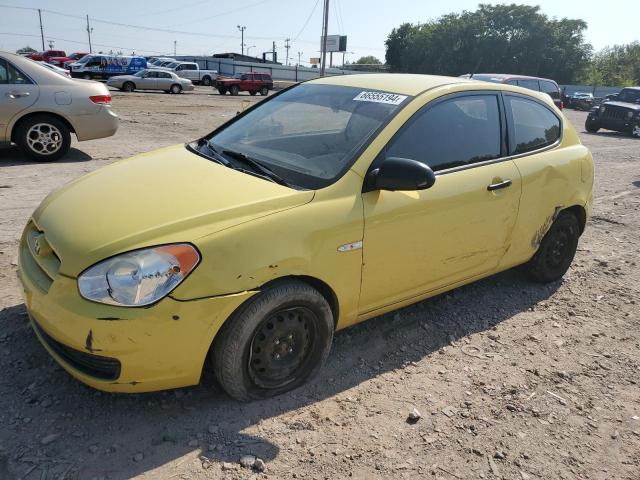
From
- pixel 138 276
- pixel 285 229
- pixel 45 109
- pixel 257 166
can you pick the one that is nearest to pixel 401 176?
pixel 285 229

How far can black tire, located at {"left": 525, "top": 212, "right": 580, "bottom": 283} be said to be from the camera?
14.0 feet

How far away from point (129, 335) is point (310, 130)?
70.4 inches

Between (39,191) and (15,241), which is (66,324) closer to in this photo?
(15,241)

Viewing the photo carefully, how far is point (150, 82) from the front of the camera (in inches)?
1146

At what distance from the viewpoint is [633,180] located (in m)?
9.24

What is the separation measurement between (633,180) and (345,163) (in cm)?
842

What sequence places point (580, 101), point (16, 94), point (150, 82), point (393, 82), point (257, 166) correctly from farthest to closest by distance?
point (580, 101), point (150, 82), point (16, 94), point (393, 82), point (257, 166)

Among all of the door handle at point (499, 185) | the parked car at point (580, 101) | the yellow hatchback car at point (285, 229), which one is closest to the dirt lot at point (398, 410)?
the yellow hatchback car at point (285, 229)

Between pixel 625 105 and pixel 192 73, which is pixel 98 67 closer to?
pixel 192 73

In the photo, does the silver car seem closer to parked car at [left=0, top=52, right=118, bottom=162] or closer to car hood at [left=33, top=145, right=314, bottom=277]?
parked car at [left=0, top=52, right=118, bottom=162]

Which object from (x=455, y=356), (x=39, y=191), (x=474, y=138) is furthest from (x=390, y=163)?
(x=39, y=191)

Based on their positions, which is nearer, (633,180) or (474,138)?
(474,138)

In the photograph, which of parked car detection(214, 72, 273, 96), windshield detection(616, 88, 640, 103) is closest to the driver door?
windshield detection(616, 88, 640, 103)

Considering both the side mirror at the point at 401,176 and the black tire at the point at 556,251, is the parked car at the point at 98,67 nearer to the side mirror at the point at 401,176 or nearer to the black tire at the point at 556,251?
the black tire at the point at 556,251
